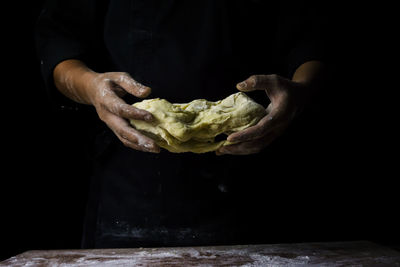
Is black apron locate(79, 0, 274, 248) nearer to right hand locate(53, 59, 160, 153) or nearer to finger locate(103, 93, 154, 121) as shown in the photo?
right hand locate(53, 59, 160, 153)

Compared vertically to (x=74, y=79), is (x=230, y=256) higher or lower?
lower

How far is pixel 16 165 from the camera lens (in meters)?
2.20

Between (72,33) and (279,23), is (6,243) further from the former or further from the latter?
(279,23)

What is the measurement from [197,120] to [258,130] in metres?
0.21

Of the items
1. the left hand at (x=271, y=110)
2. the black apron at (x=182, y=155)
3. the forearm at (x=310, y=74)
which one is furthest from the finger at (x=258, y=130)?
the black apron at (x=182, y=155)

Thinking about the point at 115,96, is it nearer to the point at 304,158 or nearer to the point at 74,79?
the point at 74,79

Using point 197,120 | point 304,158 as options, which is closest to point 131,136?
point 197,120

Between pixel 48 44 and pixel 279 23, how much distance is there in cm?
104

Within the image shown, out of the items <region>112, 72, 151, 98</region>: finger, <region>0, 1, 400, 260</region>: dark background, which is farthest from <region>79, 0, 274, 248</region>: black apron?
<region>0, 1, 400, 260</region>: dark background

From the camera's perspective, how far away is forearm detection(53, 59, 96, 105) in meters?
1.50

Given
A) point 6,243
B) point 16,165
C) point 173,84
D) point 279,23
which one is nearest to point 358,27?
point 279,23

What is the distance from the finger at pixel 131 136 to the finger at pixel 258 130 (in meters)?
0.27

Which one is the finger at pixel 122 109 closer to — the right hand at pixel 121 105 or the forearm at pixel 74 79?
the right hand at pixel 121 105

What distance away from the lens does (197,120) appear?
1.33m
